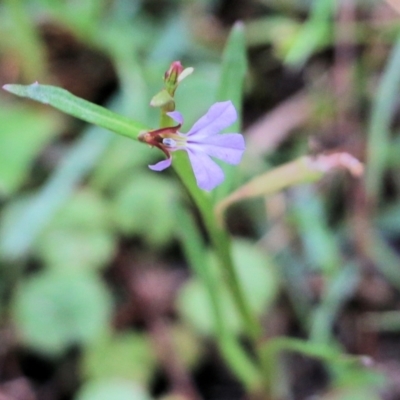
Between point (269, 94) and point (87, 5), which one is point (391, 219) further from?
point (87, 5)

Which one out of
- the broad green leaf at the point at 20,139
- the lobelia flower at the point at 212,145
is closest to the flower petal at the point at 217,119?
the lobelia flower at the point at 212,145

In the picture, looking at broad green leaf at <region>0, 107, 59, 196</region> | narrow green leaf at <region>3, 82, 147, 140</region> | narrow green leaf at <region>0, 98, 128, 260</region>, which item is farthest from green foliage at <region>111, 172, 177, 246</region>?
narrow green leaf at <region>3, 82, 147, 140</region>

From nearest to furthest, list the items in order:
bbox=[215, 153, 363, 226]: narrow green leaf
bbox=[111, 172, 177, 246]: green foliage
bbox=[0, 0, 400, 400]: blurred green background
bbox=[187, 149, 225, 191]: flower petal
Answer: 1. bbox=[187, 149, 225, 191]: flower petal
2. bbox=[215, 153, 363, 226]: narrow green leaf
3. bbox=[0, 0, 400, 400]: blurred green background
4. bbox=[111, 172, 177, 246]: green foliage

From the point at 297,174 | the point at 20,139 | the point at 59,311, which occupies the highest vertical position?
the point at 20,139

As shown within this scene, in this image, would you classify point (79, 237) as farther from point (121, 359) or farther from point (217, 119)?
point (217, 119)

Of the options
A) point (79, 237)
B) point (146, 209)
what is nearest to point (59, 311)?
point (79, 237)

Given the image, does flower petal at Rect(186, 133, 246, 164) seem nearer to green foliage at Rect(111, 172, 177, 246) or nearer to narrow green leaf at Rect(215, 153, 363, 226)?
narrow green leaf at Rect(215, 153, 363, 226)
